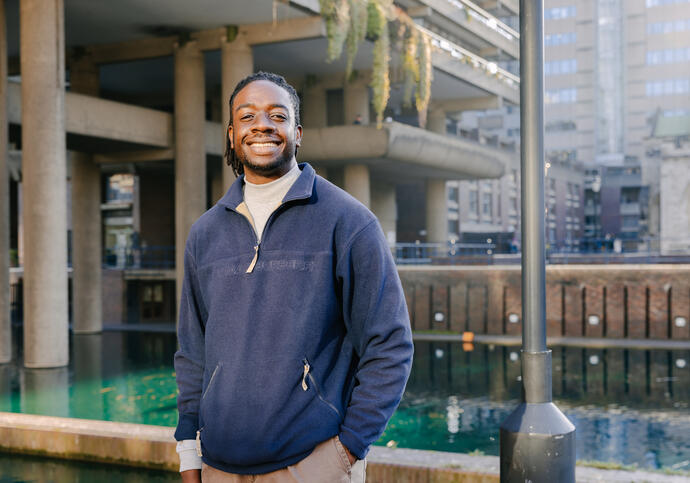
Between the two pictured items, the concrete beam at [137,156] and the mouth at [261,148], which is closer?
the mouth at [261,148]

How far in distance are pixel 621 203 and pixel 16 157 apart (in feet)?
220

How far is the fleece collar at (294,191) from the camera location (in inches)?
113

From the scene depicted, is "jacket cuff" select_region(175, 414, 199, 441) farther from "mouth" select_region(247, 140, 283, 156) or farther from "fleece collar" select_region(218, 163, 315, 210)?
"mouth" select_region(247, 140, 283, 156)

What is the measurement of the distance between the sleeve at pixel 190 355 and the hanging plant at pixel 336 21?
19.4 meters

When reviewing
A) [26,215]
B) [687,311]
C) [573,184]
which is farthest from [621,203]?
[26,215]

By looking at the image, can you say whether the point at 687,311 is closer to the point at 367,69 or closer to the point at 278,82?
the point at 367,69

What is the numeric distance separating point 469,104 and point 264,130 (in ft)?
111

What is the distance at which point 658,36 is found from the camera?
336 feet

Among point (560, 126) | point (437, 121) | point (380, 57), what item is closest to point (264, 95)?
point (380, 57)

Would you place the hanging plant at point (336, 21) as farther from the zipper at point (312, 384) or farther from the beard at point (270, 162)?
the zipper at point (312, 384)

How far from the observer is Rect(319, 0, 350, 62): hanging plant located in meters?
22.0

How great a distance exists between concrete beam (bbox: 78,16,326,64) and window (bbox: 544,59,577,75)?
86496mm

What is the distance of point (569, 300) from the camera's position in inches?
944

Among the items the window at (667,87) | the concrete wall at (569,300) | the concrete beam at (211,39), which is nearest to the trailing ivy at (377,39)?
the concrete beam at (211,39)
